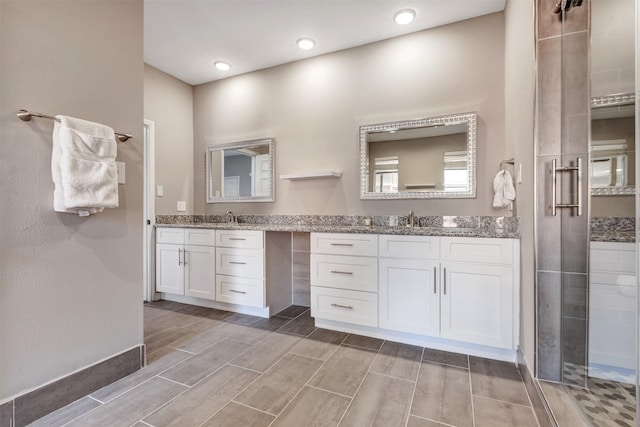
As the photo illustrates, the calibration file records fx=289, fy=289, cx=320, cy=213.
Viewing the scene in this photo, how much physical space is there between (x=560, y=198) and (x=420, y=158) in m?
1.22

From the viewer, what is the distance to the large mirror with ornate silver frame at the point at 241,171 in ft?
10.7

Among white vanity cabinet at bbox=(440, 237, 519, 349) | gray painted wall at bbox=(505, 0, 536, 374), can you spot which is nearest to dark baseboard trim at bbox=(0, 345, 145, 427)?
white vanity cabinet at bbox=(440, 237, 519, 349)

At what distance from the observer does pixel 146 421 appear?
4.41ft

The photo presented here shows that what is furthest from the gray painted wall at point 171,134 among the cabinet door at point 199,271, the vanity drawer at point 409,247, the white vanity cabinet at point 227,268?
the vanity drawer at point 409,247

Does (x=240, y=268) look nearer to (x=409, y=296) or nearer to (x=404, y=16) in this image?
(x=409, y=296)

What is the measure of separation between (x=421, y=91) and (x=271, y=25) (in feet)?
4.78

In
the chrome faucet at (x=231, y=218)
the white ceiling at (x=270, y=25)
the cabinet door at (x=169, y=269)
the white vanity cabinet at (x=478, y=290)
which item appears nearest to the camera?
the white vanity cabinet at (x=478, y=290)

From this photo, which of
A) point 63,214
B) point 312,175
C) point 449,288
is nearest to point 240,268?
point 312,175

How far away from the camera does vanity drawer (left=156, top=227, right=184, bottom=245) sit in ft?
9.71

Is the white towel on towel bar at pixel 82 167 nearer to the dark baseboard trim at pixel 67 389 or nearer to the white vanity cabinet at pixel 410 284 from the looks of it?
the dark baseboard trim at pixel 67 389

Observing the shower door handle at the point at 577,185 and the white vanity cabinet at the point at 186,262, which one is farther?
the white vanity cabinet at the point at 186,262

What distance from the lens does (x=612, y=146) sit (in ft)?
4.43

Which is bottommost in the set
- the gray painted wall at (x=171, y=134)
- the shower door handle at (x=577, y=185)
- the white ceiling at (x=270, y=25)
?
the shower door handle at (x=577, y=185)

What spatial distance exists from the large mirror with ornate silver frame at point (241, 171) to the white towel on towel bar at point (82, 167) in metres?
1.78
